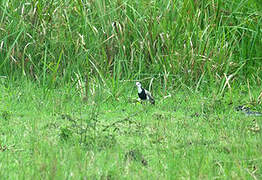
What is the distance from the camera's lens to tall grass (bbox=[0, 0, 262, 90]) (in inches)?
270

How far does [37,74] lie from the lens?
22.5 ft

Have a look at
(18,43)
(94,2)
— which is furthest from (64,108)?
(94,2)

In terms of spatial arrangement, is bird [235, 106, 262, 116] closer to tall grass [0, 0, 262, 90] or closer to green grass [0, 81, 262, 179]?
green grass [0, 81, 262, 179]

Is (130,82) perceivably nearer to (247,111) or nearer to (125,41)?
(125,41)

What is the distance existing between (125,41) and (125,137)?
2.94m

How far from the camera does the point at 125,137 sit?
14.8ft

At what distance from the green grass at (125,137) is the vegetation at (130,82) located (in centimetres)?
2

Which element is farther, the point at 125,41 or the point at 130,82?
the point at 125,41

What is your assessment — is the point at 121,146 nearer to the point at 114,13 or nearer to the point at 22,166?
the point at 22,166

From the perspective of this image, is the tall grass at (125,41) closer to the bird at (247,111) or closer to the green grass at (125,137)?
the green grass at (125,137)

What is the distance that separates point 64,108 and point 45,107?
0.20 meters

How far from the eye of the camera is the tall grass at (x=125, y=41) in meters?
6.87

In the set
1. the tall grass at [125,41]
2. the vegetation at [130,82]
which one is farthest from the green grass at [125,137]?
the tall grass at [125,41]

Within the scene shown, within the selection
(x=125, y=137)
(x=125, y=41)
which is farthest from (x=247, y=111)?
(x=125, y=41)
